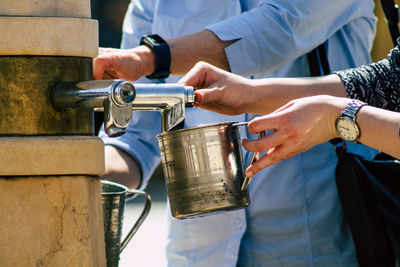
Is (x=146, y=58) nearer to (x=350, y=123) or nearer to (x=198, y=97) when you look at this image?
(x=198, y=97)

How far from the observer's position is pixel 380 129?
50.2 inches

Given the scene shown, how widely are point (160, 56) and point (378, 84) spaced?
20.4 inches

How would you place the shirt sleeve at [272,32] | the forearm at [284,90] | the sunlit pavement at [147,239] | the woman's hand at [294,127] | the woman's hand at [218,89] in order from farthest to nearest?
1. the sunlit pavement at [147,239]
2. the shirt sleeve at [272,32]
3. the forearm at [284,90]
4. the woman's hand at [218,89]
5. the woman's hand at [294,127]

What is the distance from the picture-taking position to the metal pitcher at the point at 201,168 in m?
1.12

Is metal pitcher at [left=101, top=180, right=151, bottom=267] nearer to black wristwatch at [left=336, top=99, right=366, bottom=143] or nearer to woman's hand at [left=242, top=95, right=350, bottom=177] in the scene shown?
woman's hand at [left=242, top=95, right=350, bottom=177]

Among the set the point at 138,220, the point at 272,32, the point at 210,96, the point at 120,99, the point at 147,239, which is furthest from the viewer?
the point at 147,239

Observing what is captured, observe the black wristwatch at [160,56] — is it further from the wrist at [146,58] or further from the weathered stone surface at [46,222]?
the weathered stone surface at [46,222]

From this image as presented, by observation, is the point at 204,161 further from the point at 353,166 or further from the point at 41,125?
the point at 353,166

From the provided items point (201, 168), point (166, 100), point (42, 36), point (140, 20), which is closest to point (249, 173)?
point (201, 168)

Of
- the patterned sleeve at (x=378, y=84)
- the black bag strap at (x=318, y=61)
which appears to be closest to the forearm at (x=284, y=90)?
the patterned sleeve at (x=378, y=84)

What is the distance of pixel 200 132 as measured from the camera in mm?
1119

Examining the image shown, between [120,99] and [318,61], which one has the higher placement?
[318,61]

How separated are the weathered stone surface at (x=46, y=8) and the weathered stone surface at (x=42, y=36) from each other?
0.02 m

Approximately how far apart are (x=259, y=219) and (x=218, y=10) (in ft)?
1.91
